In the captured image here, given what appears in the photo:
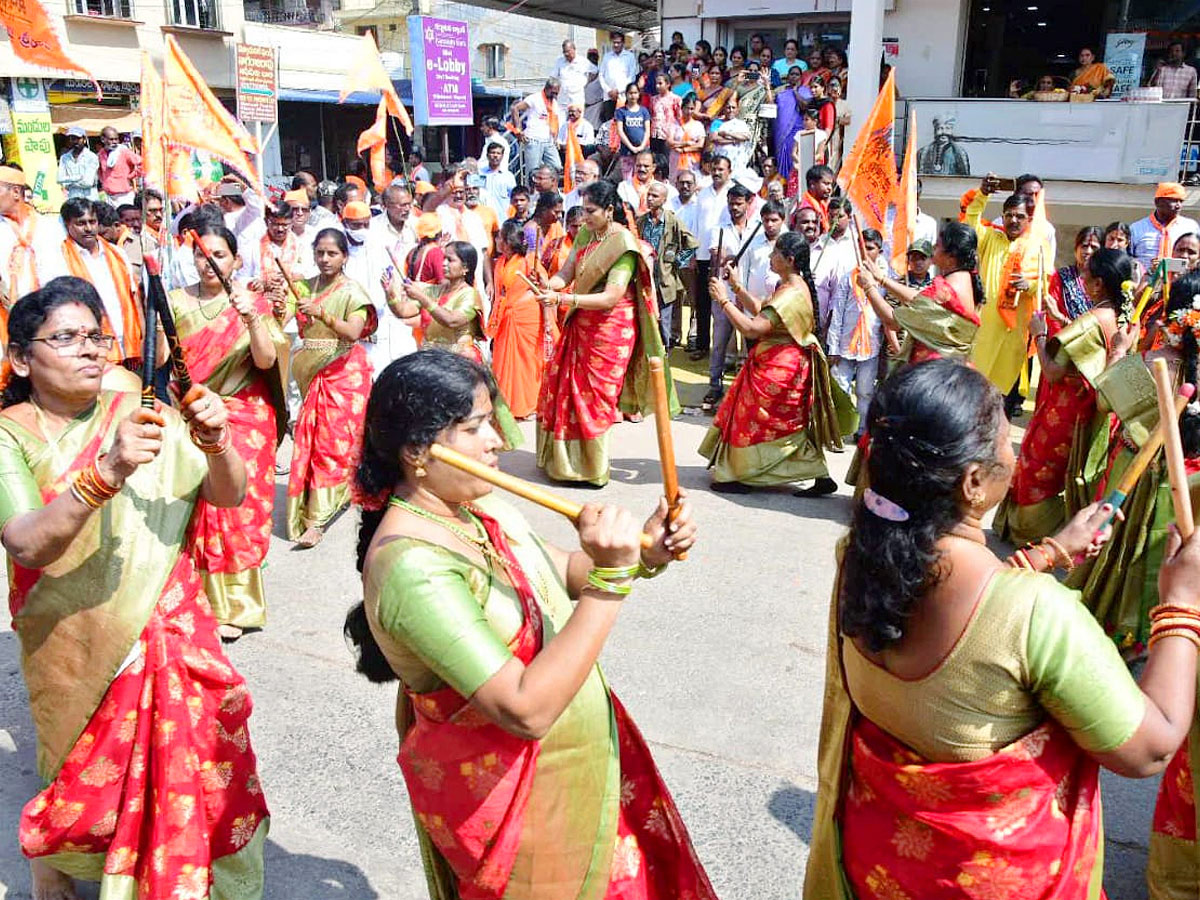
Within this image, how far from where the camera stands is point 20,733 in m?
3.71

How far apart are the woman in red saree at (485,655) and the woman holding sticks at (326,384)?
348cm

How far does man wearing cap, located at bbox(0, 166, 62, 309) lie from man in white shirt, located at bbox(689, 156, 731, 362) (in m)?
5.43

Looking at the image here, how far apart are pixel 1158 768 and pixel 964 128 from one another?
12174 millimetres

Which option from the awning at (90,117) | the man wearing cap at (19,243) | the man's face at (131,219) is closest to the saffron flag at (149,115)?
the man wearing cap at (19,243)

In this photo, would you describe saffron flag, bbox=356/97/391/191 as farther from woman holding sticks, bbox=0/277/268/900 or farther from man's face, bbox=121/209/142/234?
woman holding sticks, bbox=0/277/268/900

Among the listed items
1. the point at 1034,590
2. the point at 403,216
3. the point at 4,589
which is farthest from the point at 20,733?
the point at 403,216

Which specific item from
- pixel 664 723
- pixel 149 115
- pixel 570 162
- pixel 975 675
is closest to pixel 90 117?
pixel 570 162

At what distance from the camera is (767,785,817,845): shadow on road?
3.08m

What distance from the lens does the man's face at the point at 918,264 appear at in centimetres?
702

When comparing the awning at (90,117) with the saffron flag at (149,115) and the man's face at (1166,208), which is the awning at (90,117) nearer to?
the saffron flag at (149,115)

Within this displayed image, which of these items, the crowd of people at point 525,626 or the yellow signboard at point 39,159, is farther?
the yellow signboard at point 39,159

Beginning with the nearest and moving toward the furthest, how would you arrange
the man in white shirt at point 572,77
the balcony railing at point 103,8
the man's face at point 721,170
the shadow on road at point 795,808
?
1. the shadow on road at point 795,808
2. the man's face at point 721,170
3. the man in white shirt at point 572,77
4. the balcony railing at point 103,8

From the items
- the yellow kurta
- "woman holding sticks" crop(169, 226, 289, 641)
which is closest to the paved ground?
"woman holding sticks" crop(169, 226, 289, 641)

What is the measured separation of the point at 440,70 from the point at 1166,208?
911cm
